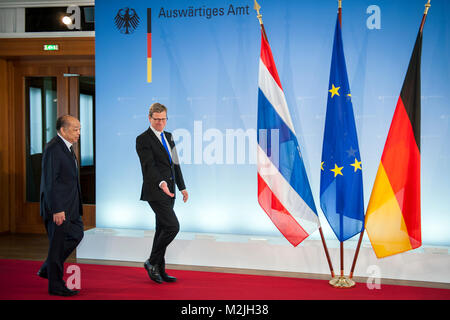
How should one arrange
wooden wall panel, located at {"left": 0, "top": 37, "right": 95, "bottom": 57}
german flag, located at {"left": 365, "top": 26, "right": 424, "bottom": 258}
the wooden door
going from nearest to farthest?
german flag, located at {"left": 365, "top": 26, "right": 424, "bottom": 258}
wooden wall panel, located at {"left": 0, "top": 37, "right": 95, "bottom": 57}
the wooden door

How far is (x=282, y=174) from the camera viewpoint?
3.60 m

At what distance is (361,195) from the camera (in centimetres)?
338

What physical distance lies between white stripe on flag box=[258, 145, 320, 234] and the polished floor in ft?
1.78

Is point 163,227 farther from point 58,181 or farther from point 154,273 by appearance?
point 58,181

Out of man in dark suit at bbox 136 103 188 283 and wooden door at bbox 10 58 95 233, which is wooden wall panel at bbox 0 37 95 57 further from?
man in dark suit at bbox 136 103 188 283

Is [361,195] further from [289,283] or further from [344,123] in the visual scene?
[289,283]

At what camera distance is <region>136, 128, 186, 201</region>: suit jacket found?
11.5ft

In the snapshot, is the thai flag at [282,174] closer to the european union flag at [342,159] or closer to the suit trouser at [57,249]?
the european union flag at [342,159]

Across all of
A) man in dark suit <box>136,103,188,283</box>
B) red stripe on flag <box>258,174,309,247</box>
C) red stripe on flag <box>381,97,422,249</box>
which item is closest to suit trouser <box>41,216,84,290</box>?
man in dark suit <box>136,103,188,283</box>

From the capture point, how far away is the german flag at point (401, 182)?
10.9 feet

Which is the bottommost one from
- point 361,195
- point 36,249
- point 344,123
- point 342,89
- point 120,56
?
point 36,249

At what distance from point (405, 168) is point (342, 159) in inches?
18.6

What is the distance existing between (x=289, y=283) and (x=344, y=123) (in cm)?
135
